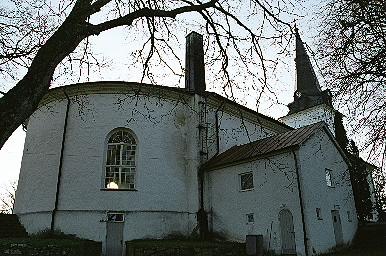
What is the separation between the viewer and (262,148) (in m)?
16.5

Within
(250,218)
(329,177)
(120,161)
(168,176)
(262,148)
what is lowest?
(250,218)

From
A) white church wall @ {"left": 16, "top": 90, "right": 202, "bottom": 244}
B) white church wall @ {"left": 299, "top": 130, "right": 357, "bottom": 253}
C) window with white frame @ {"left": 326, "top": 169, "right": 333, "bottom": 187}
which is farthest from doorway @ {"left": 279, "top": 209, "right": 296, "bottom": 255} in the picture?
white church wall @ {"left": 16, "top": 90, "right": 202, "bottom": 244}

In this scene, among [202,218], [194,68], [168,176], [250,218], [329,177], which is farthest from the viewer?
[194,68]

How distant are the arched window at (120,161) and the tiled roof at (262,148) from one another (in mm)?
3911

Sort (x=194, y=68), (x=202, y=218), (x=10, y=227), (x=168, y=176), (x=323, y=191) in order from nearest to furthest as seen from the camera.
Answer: (x=323, y=191), (x=10, y=227), (x=202, y=218), (x=168, y=176), (x=194, y=68)

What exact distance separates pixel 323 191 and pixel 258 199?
3.01 m

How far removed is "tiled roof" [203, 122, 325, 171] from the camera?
15.5 m

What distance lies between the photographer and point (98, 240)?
598 inches

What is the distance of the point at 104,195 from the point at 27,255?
4.74m

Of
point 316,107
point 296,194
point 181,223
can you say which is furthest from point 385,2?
point 316,107

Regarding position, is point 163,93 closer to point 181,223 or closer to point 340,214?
point 181,223

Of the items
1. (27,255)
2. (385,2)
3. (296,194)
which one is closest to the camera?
(385,2)

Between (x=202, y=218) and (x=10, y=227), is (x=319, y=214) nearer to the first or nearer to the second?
(x=202, y=218)

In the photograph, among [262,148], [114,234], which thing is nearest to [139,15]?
[262,148]
